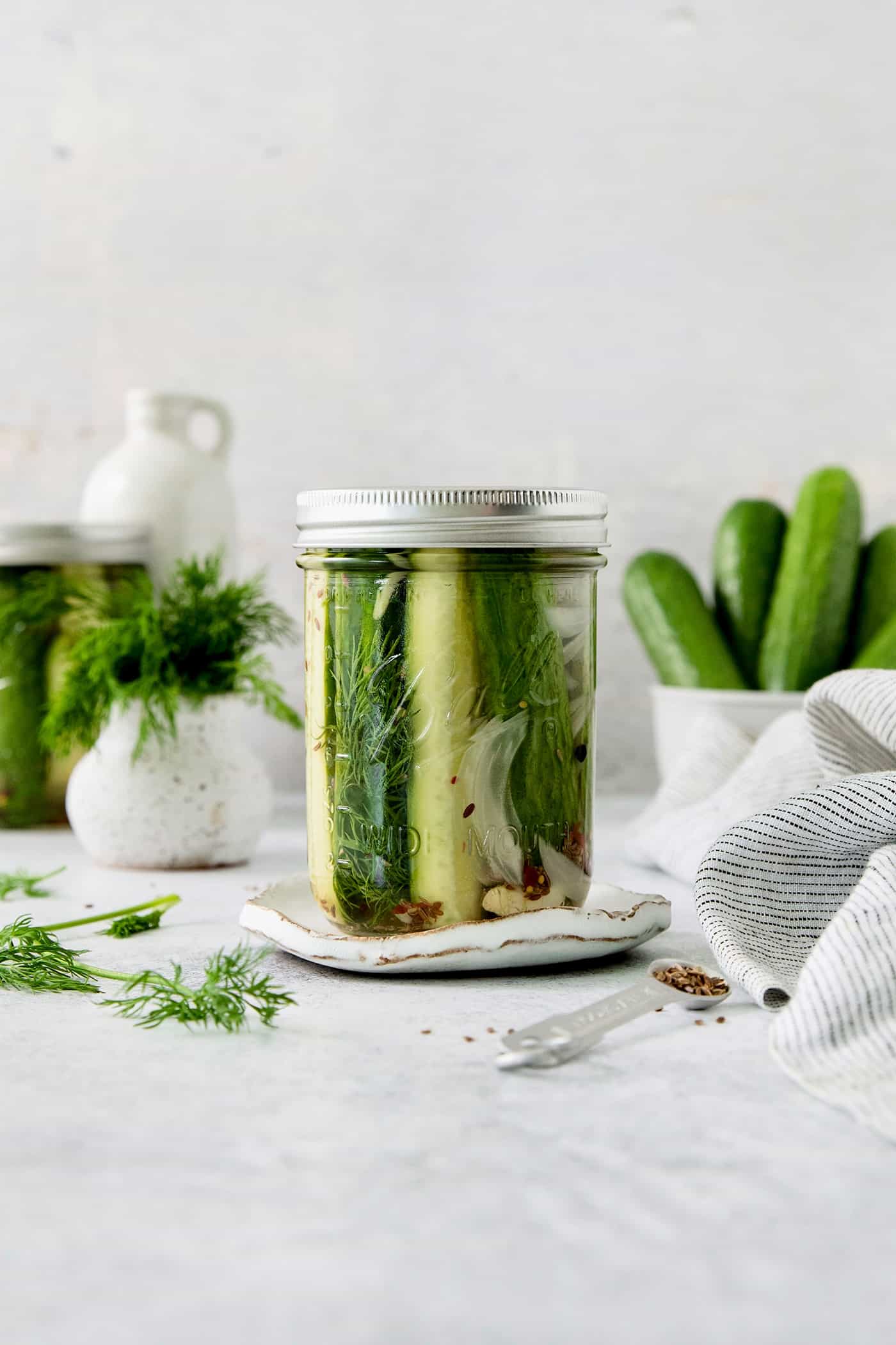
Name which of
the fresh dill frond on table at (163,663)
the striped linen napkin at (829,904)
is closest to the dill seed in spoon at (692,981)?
the striped linen napkin at (829,904)

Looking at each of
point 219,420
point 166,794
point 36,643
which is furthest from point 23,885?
point 219,420

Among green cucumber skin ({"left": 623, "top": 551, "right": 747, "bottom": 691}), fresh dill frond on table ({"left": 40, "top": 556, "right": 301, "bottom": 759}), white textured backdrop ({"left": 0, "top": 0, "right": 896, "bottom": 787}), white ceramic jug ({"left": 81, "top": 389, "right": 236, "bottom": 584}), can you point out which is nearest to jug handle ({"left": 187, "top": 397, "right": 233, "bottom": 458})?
white ceramic jug ({"left": 81, "top": 389, "right": 236, "bottom": 584})

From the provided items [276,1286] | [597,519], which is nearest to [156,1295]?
[276,1286]

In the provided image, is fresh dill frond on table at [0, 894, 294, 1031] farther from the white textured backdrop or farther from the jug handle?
the white textured backdrop

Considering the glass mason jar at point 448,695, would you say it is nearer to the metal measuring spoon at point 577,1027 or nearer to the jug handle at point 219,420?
the metal measuring spoon at point 577,1027

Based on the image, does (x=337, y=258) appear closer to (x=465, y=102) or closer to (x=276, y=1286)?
(x=465, y=102)

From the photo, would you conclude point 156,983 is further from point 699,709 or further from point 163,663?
point 699,709
